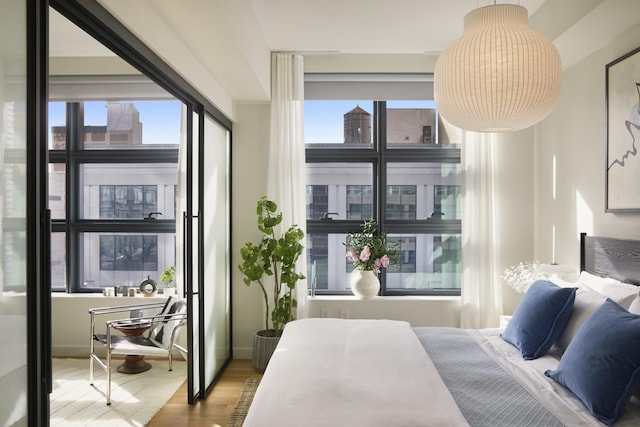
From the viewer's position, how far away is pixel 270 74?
4.34m

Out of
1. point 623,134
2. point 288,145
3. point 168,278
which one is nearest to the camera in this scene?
point 623,134

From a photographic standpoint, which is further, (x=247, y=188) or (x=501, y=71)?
(x=247, y=188)

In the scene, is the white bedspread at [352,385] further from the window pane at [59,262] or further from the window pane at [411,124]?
the window pane at [59,262]

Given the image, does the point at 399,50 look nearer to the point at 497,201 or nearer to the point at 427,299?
the point at 497,201

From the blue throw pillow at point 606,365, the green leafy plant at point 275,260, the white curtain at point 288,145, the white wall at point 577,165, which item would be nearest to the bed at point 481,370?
the blue throw pillow at point 606,365

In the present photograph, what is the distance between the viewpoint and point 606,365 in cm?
188

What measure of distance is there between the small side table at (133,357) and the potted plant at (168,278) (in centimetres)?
64

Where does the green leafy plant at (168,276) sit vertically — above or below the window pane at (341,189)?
below

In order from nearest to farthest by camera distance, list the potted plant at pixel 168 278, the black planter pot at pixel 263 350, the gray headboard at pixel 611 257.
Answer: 1. the gray headboard at pixel 611 257
2. the black planter pot at pixel 263 350
3. the potted plant at pixel 168 278

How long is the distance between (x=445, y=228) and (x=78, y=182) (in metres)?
3.68

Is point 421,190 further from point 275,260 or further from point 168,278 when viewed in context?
point 168,278

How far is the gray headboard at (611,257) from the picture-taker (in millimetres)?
2846

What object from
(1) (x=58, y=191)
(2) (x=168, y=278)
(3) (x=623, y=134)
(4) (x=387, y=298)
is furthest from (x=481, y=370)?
(1) (x=58, y=191)

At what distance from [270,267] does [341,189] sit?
3.48ft
